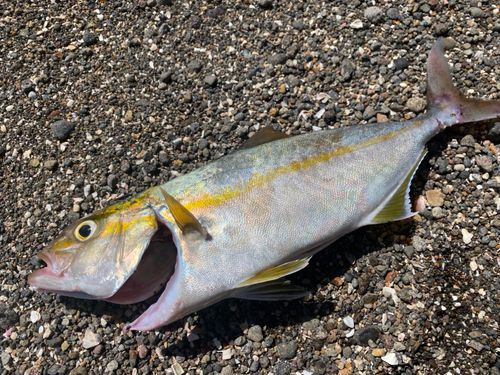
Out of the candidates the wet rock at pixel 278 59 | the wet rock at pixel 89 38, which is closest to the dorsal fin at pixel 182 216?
the wet rock at pixel 278 59

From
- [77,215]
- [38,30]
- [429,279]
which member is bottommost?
[429,279]

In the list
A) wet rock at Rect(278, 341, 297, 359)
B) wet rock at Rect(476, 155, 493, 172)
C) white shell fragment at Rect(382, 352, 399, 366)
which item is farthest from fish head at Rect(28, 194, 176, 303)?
wet rock at Rect(476, 155, 493, 172)

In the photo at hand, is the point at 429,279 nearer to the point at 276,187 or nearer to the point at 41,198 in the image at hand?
the point at 276,187

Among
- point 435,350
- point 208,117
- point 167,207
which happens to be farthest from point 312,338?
point 208,117

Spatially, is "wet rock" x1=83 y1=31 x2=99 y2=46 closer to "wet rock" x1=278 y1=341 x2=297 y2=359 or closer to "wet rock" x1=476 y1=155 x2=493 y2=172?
"wet rock" x1=278 y1=341 x2=297 y2=359

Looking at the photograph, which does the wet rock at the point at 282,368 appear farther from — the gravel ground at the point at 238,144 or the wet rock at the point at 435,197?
the wet rock at the point at 435,197

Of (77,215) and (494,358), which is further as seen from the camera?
(77,215)
